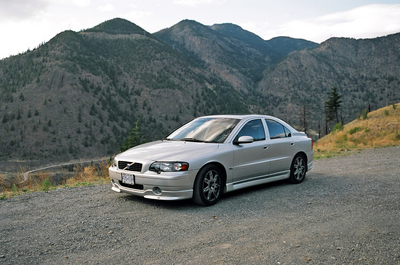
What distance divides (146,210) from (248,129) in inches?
105

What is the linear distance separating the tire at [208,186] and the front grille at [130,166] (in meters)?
1.00

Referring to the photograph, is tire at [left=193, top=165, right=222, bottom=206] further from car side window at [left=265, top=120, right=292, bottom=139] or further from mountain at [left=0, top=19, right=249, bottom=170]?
mountain at [left=0, top=19, right=249, bottom=170]

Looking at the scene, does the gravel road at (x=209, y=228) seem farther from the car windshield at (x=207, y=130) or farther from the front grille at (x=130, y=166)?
the car windshield at (x=207, y=130)

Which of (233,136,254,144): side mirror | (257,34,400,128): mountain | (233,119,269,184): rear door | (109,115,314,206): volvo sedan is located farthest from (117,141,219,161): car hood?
(257,34,400,128): mountain

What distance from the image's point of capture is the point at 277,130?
7.96 meters

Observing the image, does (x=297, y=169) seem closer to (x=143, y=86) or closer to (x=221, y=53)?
(x=143, y=86)

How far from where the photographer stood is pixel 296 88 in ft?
316

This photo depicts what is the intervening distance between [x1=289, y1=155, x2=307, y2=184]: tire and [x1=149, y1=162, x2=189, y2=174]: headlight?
10.9 feet

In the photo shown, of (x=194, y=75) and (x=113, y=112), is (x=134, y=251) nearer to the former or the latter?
(x=113, y=112)

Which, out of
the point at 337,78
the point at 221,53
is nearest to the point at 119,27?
the point at 221,53

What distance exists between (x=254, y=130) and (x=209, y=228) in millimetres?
2923

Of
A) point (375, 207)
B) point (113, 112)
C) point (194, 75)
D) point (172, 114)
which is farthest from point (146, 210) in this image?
point (194, 75)

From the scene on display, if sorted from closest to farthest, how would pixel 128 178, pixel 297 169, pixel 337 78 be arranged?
pixel 128 178 < pixel 297 169 < pixel 337 78

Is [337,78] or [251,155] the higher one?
[337,78]
